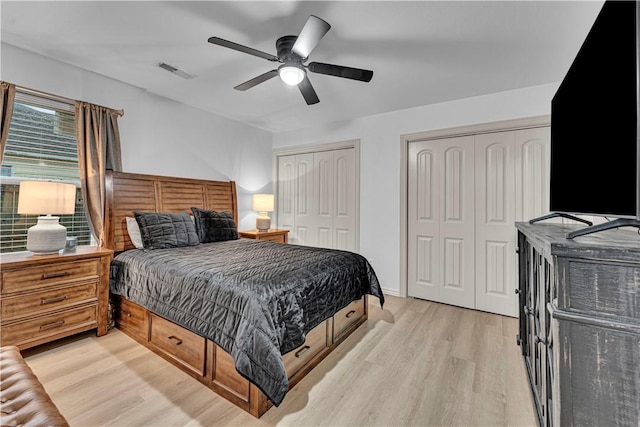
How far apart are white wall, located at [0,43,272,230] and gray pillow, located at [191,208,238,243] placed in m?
0.71

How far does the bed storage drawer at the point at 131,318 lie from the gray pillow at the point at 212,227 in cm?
93

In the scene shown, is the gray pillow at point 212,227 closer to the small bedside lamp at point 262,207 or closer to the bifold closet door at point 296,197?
the small bedside lamp at point 262,207

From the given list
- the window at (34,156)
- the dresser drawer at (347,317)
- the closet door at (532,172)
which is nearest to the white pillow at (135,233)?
the window at (34,156)

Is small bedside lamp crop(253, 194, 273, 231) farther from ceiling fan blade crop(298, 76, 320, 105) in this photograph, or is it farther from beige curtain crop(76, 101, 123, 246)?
ceiling fan blade crop(298, 76, 320, 105)

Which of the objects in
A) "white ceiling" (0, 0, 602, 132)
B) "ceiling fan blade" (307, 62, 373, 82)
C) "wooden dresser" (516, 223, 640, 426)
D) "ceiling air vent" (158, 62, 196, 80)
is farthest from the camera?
"ceiling air vent" (158, 62, 196, 80)

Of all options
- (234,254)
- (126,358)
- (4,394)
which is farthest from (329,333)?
(4,394)

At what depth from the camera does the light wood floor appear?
1604 millimetres

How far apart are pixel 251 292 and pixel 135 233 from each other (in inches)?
75.4

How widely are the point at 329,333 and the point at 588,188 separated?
1882 mm

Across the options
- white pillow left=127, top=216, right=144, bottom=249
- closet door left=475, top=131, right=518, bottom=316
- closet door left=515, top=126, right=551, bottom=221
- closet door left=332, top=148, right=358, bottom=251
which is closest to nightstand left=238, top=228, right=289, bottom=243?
closet door left=332, top=148, right=358, bottom=251

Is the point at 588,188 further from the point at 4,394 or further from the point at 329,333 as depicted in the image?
the point at 4,394

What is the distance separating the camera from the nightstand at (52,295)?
6.81 ft

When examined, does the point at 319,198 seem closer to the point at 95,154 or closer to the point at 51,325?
the point at 95,154

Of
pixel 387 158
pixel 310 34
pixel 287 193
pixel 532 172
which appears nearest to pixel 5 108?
pixel 310 34
